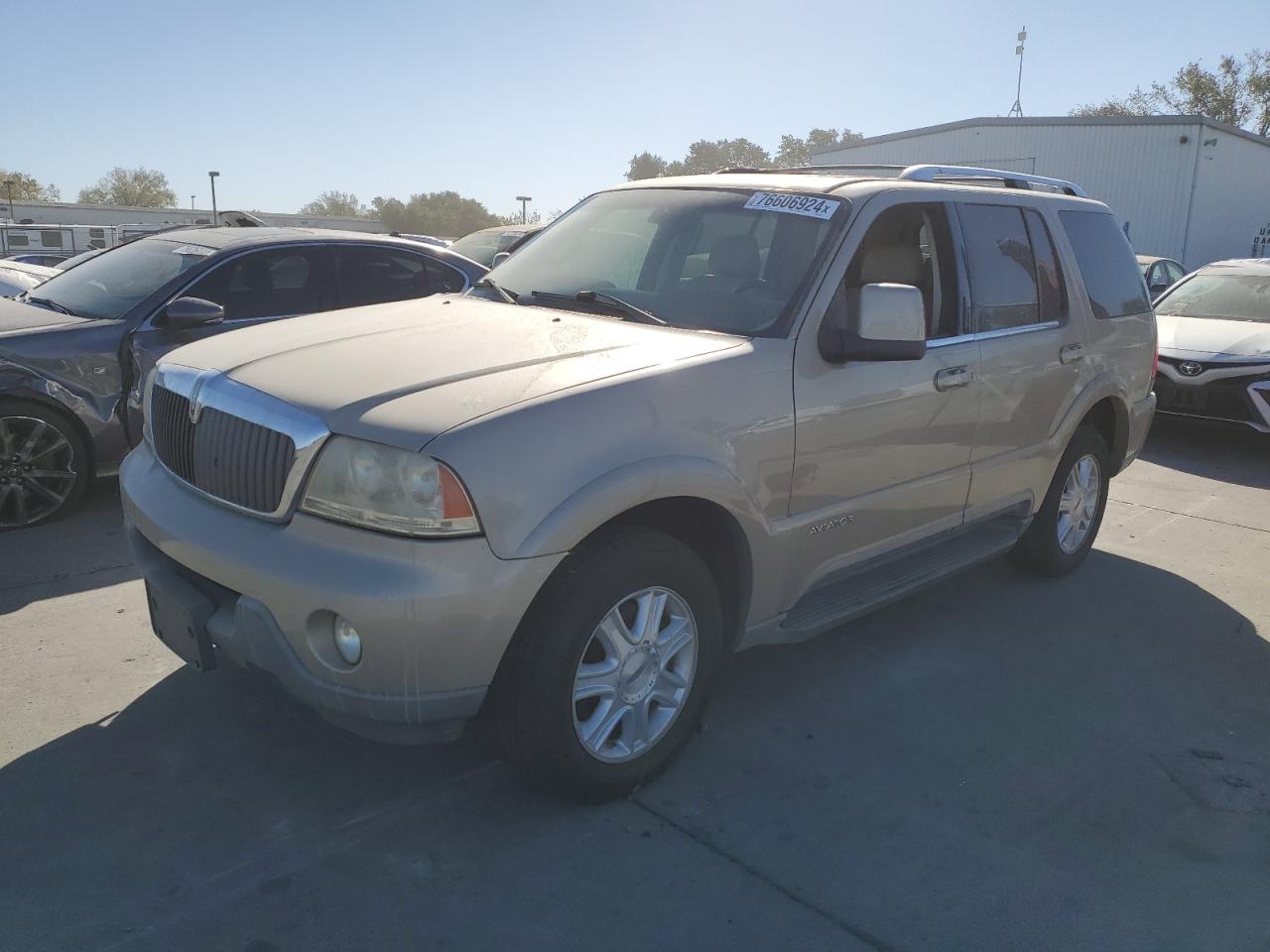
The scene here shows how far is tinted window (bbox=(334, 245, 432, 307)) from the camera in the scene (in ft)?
20.8

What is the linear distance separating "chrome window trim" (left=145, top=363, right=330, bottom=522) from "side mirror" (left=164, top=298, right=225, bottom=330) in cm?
220

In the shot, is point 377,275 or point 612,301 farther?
point 377,275

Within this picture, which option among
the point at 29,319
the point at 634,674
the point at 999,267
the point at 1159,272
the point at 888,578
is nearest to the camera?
the point at 634,674

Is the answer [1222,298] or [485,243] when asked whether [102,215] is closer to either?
[485,243]

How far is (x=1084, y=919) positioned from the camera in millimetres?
2668

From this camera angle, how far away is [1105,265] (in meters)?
5.18

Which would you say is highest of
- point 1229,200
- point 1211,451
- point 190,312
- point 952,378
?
point 1229,200

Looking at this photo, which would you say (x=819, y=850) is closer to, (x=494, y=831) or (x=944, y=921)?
(x=944, y=921)

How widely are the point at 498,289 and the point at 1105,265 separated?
3128 mm

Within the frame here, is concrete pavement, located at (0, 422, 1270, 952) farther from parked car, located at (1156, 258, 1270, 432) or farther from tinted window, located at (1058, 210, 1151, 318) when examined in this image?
parked car, located at (1156, 258, 1270, 432)

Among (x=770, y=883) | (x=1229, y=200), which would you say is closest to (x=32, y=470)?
(x=770, y=883)

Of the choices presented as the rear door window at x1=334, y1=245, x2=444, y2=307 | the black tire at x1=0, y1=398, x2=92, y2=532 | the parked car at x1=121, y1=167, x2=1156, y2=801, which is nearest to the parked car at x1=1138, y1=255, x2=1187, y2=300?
the rear door window at x1=334, y1=245, x2=444, y2=307

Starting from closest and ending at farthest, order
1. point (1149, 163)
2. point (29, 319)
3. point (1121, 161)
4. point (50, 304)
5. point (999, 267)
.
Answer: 1. point (999, 267)
2. point (29, 319)
3. point (50, 304)
4. point (1149, 163)
5. point (1121, 161)

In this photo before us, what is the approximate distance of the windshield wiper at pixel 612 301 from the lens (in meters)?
3.56
